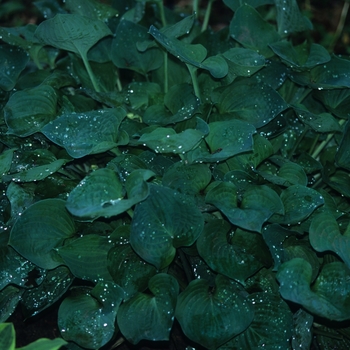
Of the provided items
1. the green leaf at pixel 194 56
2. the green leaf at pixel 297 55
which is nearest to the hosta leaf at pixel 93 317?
the green leaf at pixel 194 56

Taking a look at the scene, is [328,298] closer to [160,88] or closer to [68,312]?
[68,312]

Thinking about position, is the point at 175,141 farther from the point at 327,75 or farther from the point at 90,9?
the point at 90,9

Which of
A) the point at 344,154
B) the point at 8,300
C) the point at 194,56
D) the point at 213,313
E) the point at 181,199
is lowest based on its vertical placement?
the point at 8,300

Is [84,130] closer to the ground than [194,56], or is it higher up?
closer to the ground

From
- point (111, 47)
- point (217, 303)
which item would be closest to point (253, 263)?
point (217, 303)

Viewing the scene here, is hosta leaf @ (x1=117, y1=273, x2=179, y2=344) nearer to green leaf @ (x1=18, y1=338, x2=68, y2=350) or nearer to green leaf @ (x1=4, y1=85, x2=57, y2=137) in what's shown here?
green leaf @ (x1=18, y1=338, x2=68, y2=350)

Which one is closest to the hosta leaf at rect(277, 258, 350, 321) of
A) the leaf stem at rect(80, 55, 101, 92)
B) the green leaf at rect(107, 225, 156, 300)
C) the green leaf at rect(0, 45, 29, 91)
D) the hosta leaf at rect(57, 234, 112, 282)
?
the green leaf at rect(107, 225, 156, 300)

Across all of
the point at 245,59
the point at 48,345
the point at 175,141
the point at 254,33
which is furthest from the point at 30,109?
the point at 48,345

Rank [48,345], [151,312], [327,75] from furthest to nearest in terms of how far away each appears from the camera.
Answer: [327,75] < [151,312] < [48,345]
